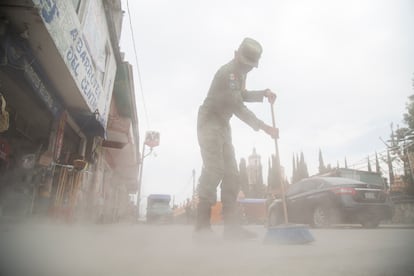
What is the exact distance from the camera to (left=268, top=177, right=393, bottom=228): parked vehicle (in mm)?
5547

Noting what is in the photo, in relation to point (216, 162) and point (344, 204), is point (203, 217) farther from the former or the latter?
point (344, 204)

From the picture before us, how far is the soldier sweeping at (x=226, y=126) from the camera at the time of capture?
8.03 feet

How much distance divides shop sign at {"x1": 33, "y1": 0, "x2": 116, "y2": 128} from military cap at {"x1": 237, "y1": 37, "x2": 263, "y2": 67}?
262 cm

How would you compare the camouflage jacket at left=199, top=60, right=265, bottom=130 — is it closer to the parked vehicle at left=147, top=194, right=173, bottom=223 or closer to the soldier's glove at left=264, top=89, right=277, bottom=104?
the soldier's glove at left=264, top=89, right=277, bottom=104

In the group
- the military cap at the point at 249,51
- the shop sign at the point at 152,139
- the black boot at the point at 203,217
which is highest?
the shop sign at the point at 152,139

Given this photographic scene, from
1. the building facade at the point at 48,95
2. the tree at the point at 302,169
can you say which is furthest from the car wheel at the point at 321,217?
the tree at the point at 302,169

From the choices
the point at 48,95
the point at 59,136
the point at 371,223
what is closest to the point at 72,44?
the point at 48,95

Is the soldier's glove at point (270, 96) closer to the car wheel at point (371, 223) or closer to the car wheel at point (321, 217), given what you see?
the car wheel at point (321, 217)

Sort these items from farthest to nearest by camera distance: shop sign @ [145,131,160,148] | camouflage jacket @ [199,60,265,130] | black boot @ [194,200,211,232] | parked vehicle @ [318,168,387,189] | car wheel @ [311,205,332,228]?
1. shop sign @ [145,131,160,148]
2. parked vehicle @ [318,168,387,189]
3. car wheel @ [311,205,332,228]
4. camouflage jacket @ [199,60,265,130]
5. black boot @ [194,200,211,232]

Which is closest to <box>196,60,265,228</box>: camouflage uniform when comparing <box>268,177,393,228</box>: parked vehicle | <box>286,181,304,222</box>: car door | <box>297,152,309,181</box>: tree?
<box>268,177,393,228</box>: parked vehicle

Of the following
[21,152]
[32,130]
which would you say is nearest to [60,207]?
[21,152]

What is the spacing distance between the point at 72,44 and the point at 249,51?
3.22 meters

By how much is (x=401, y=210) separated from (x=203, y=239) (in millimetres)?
12239

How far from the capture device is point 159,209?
70.1 ft
